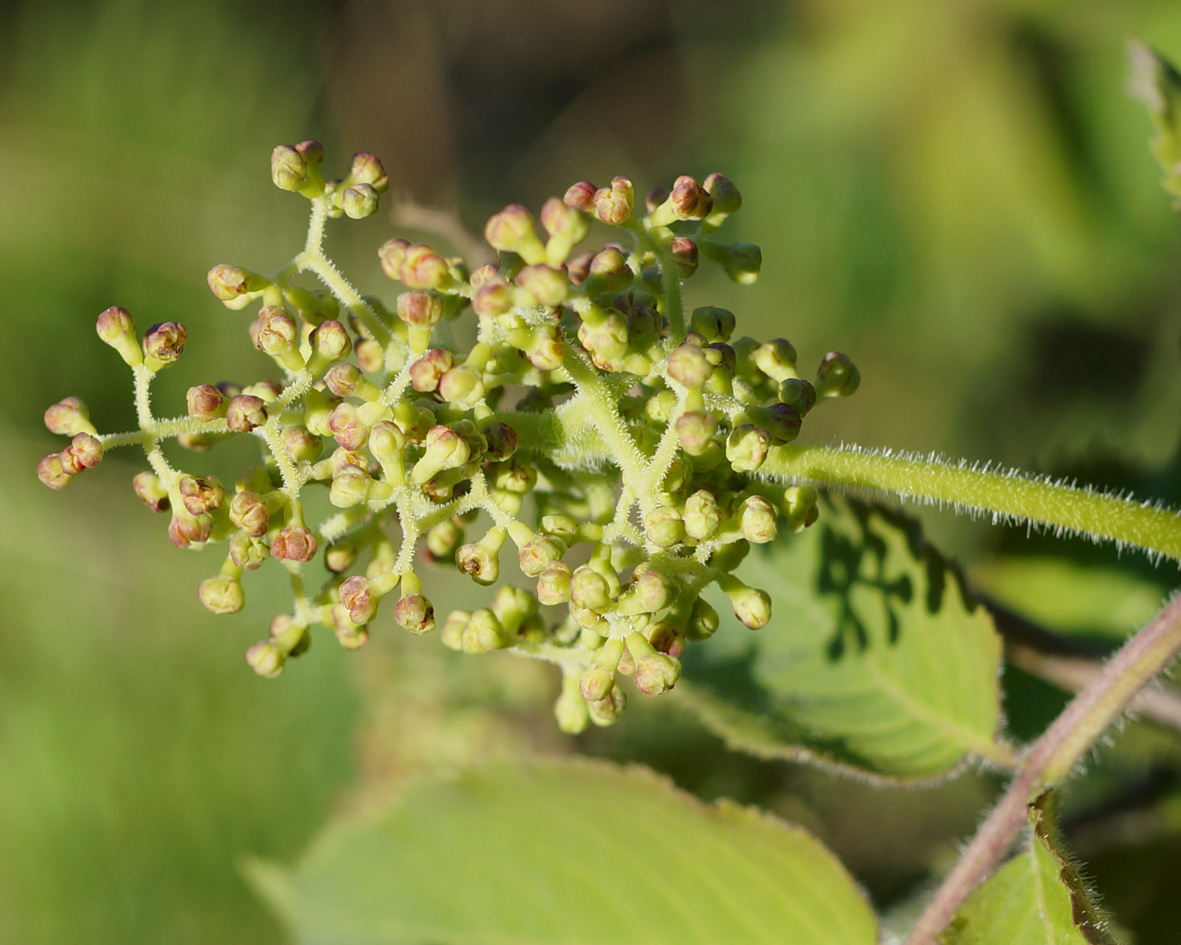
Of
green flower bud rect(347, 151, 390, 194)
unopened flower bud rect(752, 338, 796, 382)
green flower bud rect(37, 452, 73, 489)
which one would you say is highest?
green flower bud rect(347, 151, 390, 194)

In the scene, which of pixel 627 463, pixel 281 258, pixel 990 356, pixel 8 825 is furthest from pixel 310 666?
pixel 990 356

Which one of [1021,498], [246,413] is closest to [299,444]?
[246,413]

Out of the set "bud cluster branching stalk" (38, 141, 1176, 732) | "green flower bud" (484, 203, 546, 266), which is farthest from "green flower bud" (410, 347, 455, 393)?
"green flower bud" (484, 203, 546, 266)

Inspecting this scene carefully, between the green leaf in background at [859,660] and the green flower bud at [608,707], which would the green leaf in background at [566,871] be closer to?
the green leaf in background at [859,660]

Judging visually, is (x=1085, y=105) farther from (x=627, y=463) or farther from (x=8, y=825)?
(x=8, y=825)

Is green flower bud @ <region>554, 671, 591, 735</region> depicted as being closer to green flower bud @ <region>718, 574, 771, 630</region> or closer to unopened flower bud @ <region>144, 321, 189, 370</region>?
green flower bud @ <region>718, 574, 771, 630</region>

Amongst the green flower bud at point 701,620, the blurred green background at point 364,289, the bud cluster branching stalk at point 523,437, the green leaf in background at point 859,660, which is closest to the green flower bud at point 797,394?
the bud cluster branching stalk at point 523,437
